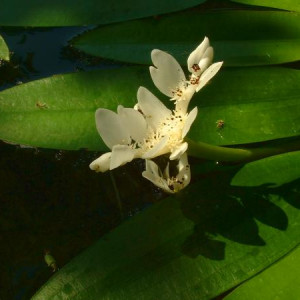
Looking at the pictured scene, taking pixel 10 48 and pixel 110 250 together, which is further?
pixel 10 48

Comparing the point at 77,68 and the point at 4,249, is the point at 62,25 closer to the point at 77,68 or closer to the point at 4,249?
the point at 77,68

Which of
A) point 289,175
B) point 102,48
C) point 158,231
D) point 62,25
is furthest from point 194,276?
point 62,25

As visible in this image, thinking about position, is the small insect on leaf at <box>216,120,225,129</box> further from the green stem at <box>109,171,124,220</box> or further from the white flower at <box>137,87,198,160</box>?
the green stem at <box>109,171,124,220</box>

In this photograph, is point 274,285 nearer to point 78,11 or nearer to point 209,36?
point 209,36

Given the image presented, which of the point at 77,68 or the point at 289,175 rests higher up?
the point at 77,68

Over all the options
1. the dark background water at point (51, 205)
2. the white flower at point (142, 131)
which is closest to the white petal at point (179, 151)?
the white flower at point (142, 131)

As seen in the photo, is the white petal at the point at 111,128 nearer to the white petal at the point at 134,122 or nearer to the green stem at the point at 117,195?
the white petal at the point at 134,122

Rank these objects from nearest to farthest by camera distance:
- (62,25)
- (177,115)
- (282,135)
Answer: (177,115) < (282,135) < (62,25)
